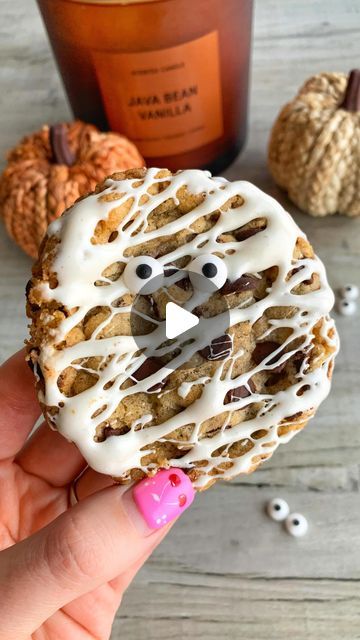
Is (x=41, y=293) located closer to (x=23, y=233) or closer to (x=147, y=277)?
(x=147, y=277)

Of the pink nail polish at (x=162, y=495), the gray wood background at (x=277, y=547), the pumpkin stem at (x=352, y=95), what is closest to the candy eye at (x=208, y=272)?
the pink nail polish at (x=162, y=495)

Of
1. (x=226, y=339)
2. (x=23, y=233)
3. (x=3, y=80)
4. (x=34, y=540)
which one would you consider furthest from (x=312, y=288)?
(x=3, y=80)

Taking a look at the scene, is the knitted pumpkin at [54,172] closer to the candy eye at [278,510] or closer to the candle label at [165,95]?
the candle label at [165,95]

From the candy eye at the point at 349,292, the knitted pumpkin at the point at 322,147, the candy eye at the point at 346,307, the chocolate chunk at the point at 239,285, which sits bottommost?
the candy eye at the point at 346,307

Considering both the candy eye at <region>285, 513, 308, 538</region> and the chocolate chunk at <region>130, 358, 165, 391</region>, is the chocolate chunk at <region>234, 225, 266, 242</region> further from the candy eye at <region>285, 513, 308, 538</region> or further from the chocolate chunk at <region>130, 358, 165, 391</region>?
the candy eye at <region>285, 513, 308, 538</region>

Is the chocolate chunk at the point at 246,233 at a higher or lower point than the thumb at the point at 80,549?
higher
